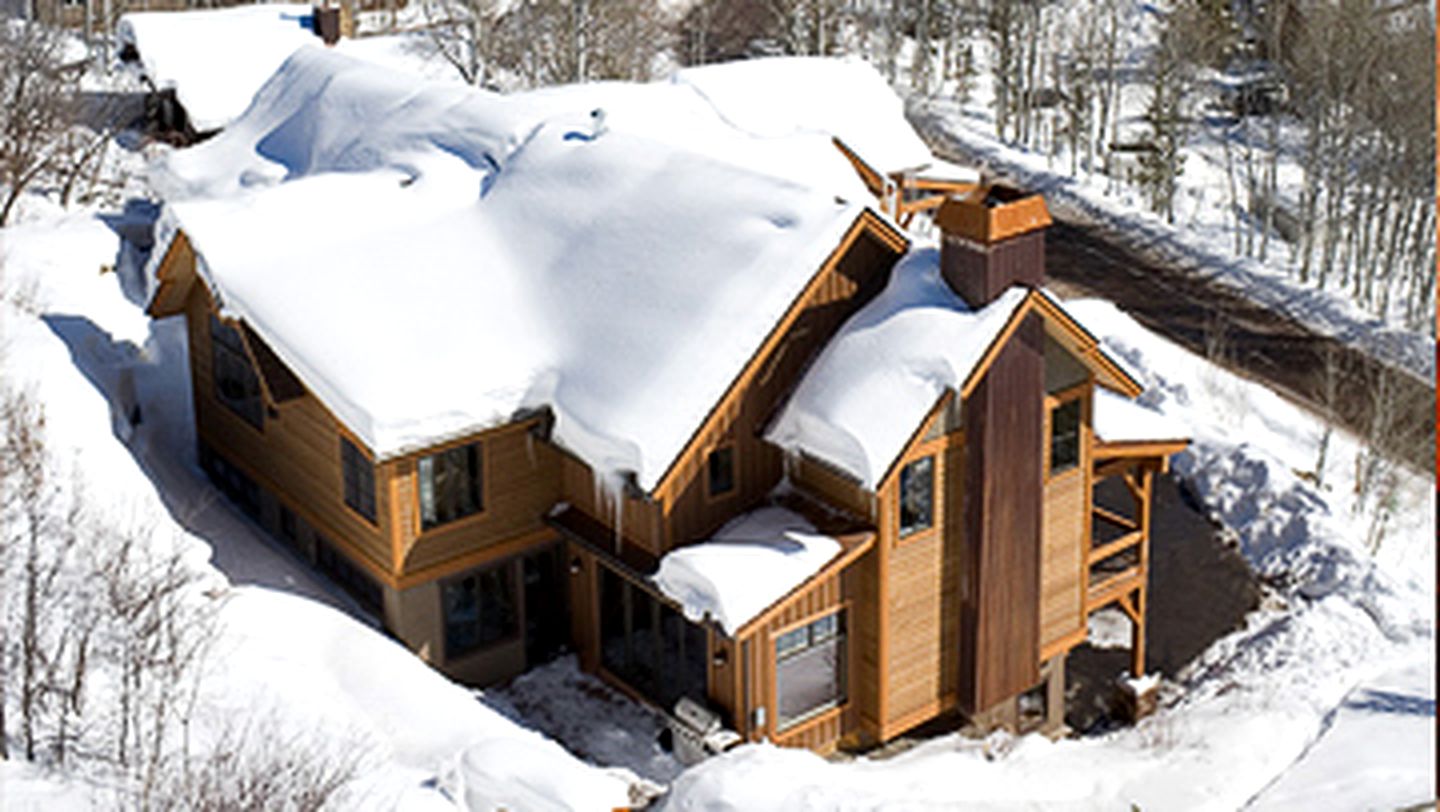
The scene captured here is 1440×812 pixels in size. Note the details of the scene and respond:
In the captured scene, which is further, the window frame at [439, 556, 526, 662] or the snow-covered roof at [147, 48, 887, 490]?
the window frame at [439, 556, 526, 662]

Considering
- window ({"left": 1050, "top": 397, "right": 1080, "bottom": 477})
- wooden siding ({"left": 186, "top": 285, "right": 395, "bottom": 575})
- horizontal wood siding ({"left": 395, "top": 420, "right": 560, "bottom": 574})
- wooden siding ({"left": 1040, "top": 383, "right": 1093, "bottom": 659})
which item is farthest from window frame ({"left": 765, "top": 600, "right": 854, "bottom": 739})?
wooden siding ({"left": 186, "top": 285, "right": 395, "bottom": 575})

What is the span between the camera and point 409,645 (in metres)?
24.3

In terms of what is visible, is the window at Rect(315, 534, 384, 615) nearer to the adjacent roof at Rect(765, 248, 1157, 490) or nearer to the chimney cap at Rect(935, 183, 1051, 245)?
the adjacent roof at Rect(765, 248, 1157, 490)

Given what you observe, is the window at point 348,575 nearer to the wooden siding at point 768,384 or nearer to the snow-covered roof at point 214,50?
the wooden siding at point 768,384

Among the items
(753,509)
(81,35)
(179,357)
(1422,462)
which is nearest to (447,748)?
(753,509)

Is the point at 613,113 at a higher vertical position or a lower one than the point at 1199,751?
higher

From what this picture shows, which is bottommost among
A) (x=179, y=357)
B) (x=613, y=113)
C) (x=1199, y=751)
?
(x=1199, y=751)

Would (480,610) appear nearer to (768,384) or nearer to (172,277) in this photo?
(768,384)

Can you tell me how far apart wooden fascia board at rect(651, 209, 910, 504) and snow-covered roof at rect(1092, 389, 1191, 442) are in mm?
4354

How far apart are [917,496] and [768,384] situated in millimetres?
2399

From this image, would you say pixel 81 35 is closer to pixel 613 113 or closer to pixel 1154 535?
pixel 613 113

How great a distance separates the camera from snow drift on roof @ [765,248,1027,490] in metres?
21.5

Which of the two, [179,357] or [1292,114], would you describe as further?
[1292,114]

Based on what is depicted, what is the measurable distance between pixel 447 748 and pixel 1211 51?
1885 inches
